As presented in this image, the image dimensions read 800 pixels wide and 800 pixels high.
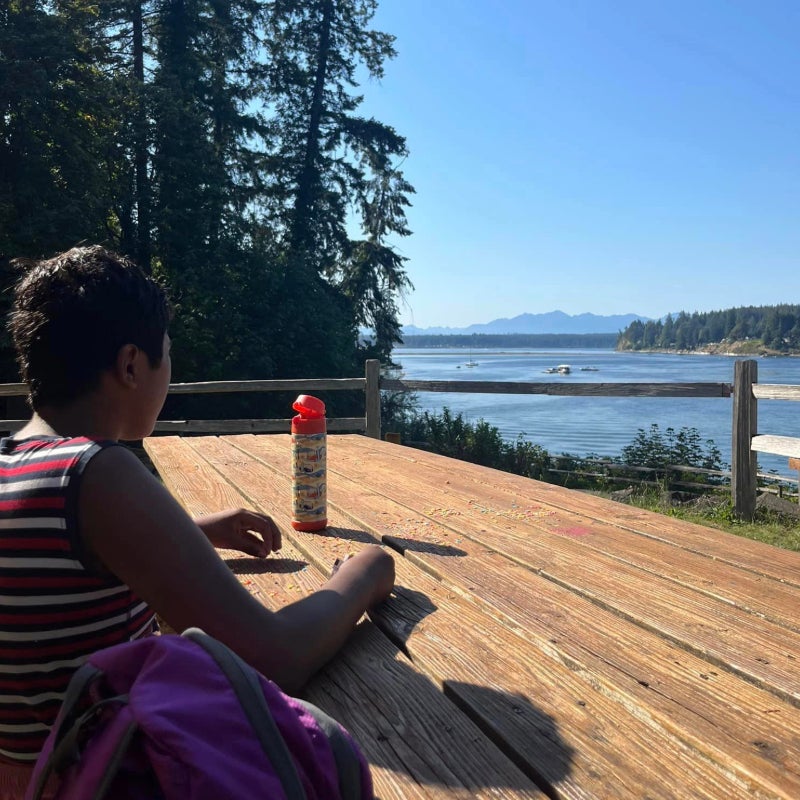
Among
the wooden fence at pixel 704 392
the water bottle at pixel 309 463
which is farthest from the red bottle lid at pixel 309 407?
the wooden fence at pixel 704 392

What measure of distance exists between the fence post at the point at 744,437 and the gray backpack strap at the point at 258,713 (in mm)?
5387

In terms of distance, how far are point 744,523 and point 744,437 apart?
2.36 feet

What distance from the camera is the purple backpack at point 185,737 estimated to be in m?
0.61

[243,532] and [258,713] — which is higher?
[258,713]

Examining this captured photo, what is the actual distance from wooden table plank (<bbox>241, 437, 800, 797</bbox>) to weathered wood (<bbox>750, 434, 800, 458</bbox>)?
384 centimetres

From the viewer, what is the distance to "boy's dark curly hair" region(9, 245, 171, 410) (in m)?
1.06

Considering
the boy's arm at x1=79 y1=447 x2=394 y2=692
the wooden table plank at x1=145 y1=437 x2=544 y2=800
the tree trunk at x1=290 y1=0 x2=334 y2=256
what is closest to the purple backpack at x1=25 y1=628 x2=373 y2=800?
the wooden table plank at x1=145 y1=437 x2=544 y2=800

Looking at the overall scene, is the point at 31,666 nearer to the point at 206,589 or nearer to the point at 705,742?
the point at 206,589

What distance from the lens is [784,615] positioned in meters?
1.32

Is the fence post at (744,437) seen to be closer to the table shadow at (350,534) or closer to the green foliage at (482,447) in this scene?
the green foliage at (482,447)

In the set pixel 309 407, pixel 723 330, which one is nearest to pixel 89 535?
pixel 309 407

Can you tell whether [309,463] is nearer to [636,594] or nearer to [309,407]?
[309,407]

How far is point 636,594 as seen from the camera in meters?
1.43

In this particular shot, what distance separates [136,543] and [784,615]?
1.17m
